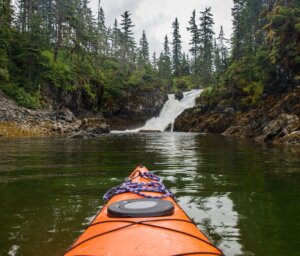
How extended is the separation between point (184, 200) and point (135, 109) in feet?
140

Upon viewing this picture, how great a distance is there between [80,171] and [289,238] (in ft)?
21.5

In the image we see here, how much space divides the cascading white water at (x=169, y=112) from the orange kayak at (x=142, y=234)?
41.4 m

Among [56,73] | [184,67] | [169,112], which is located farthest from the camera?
[184,67]

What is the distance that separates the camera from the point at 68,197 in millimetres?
6129

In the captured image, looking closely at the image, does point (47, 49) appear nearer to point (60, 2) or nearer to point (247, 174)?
point (60, 2)

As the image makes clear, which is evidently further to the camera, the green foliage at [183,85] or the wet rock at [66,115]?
the green foliage at [183,85]

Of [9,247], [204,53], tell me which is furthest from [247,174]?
[204,53]

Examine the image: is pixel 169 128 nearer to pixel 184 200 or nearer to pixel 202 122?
pixel 202 122

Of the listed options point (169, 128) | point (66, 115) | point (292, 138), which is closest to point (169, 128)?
point (169, 128)

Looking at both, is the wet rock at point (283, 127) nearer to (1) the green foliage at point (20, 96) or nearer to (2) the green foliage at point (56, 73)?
(1) the green foliage at point (20, 96)

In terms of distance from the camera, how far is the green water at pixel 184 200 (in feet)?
12.9

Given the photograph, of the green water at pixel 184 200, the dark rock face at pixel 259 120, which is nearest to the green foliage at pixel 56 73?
Result: the dark rock face at pixel 259 120

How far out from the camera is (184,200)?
5.94m

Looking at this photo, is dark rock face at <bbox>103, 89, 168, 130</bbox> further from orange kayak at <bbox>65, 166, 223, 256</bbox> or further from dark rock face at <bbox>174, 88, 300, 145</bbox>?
orange kayak at <bbox>65, 166, 223, 256</bbox>
